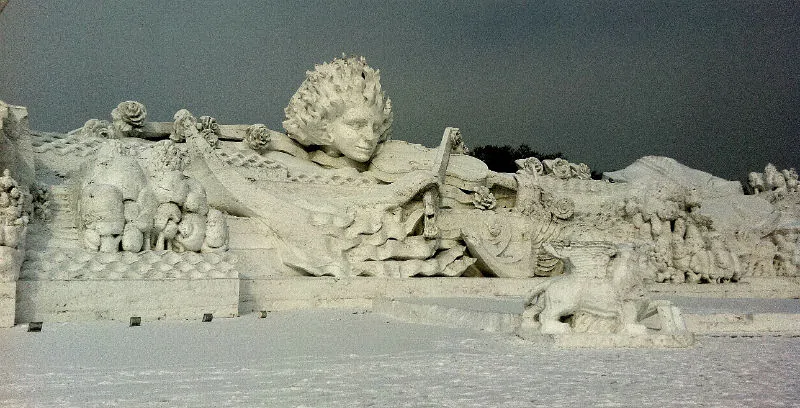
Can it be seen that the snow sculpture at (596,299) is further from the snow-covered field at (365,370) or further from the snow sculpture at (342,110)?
the snow sculpture at (342,110)

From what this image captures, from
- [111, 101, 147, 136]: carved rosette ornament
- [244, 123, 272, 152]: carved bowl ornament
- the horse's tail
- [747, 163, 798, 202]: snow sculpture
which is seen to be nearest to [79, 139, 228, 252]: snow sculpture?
[111, 101, 147, 136]: carved rosette ornament

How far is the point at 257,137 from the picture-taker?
34.7 feet

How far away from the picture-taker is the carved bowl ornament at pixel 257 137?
1056 centimetres

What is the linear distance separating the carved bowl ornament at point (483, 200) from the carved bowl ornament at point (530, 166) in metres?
1.46

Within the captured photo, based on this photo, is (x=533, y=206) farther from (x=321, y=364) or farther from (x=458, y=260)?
(x=321, y=364)

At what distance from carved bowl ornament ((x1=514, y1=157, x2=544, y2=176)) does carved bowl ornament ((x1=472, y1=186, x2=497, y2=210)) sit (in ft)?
4.79

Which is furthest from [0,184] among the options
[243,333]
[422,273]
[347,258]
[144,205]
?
[422,273]

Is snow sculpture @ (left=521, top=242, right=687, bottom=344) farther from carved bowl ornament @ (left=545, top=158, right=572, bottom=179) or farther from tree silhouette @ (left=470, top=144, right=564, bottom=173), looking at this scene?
tree silhouette @ (left=470, top=144, right=564, bottom=173)

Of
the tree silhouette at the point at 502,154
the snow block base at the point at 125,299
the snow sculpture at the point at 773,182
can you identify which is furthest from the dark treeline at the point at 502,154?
the snow block base at the point at 125,299

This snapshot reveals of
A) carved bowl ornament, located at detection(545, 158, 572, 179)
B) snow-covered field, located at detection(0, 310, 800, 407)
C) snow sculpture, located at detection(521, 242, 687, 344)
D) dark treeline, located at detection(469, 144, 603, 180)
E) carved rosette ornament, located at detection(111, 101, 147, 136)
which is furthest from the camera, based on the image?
dark treeline, located at detection(469, 144, 603, 180)

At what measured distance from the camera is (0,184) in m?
7.11

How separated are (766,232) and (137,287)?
8.92 m

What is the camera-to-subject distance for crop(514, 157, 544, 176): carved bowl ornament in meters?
12.3

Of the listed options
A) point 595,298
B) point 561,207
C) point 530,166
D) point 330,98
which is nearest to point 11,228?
point 330,98
